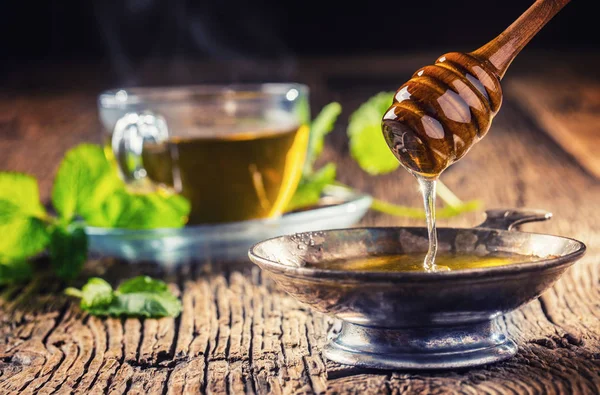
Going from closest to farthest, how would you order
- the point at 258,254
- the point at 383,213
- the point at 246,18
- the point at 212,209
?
the point at 258,254 → the point at 212,209 → the point at 383,213 → the point at 246,18

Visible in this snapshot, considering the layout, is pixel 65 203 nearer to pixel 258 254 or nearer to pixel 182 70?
pixel 258 254

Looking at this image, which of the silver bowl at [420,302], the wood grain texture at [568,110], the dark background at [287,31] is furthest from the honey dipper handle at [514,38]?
the dark background at [287,31]

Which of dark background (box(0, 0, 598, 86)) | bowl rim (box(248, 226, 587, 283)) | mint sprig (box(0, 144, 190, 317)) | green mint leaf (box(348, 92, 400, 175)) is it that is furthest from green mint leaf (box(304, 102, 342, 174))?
dark background (box(0, 0, 598, 86))

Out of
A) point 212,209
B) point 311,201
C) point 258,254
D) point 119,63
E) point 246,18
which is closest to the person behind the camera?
point 258,254

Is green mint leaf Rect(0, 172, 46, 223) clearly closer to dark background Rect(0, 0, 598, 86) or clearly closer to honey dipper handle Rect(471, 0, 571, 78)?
honey dipper handle Rect(471, 0, 571, 78)

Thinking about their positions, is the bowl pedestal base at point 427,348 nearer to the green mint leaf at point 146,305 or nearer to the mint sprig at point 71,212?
the green mint leaf at point 146,305

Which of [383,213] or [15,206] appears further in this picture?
[383,213]

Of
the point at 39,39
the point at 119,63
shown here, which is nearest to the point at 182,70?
the point at 119,63

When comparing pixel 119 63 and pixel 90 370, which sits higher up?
pixel 119 63
